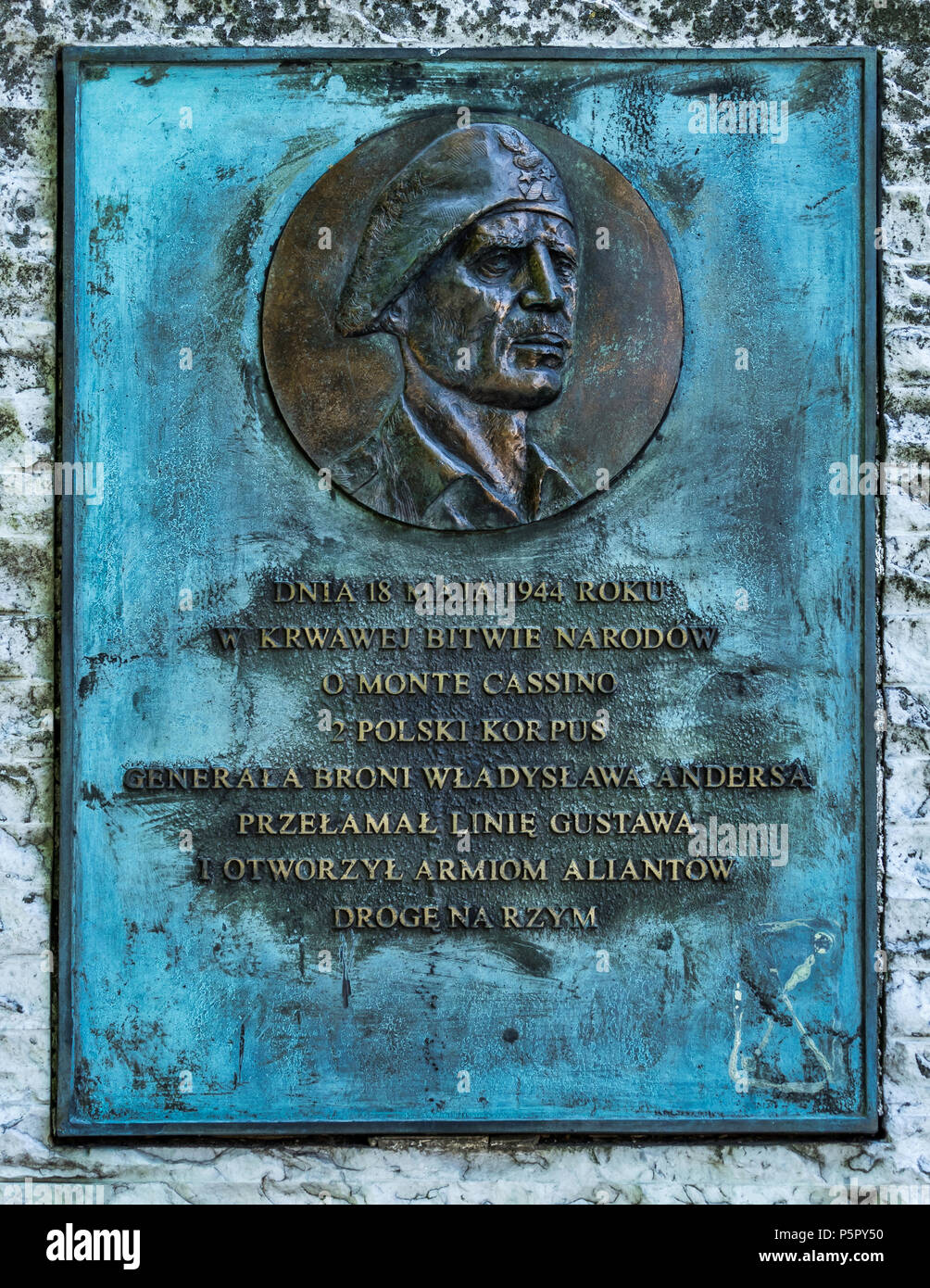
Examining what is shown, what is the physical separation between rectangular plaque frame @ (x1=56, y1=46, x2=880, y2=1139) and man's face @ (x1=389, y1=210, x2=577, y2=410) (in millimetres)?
600

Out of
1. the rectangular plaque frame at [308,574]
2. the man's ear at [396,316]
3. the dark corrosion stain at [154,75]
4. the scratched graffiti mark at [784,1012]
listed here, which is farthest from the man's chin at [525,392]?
the scratched graffiti mark at [784,1012]

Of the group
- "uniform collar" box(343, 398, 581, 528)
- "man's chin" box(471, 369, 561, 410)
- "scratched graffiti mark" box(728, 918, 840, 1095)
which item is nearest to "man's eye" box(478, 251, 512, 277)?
"man's chin" box(471, 369, 561, 410)

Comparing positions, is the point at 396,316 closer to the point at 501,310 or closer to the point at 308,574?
the point at 501,310

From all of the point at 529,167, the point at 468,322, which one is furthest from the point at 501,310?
the point at 529,167

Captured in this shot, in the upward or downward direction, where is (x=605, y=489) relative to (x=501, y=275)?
downward

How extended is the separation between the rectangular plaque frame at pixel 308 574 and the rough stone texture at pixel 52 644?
0.26 feet

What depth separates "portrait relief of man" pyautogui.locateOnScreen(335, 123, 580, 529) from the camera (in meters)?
3.92

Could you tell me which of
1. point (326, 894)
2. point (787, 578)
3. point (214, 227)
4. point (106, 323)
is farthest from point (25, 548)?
point (787, 578)

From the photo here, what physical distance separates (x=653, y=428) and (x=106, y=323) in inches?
68.7

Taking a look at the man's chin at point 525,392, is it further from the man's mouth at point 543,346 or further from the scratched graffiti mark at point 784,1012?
the scratched graffiti mark at point 784,1012

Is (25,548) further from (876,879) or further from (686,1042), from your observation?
(876,879)

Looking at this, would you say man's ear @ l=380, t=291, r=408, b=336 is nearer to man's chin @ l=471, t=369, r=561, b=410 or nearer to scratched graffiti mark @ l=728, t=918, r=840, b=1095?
man's chin @ l=471, t=369, r=561, b=410

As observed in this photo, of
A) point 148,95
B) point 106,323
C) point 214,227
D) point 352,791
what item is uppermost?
point 148,95

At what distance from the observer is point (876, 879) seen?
3986mm
